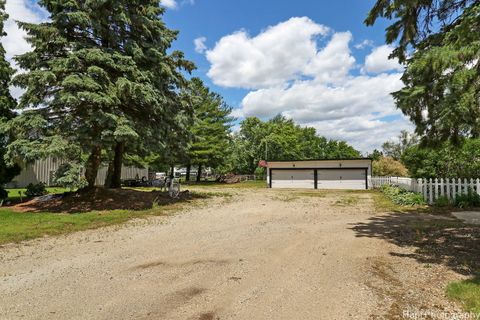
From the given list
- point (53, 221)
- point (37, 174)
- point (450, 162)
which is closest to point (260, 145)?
point (37, 174)

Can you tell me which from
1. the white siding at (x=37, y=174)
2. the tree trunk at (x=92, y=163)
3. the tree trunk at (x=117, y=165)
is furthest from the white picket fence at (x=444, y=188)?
the white siding at (x=37, y=174)

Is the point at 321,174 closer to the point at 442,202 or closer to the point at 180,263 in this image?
the point at 442,202

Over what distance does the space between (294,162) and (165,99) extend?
62.2ft

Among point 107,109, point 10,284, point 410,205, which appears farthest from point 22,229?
point 410,205

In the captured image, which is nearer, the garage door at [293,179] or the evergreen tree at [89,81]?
the evergreen tree at [89,81]

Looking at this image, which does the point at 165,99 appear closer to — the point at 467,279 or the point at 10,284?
the point at 10,284

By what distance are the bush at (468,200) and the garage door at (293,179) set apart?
18025mm

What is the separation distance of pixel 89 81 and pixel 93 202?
472cm

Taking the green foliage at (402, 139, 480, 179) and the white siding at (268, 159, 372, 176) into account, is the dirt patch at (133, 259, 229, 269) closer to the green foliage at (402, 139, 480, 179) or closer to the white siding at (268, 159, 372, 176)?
the green foliage at (402, 139, 480, 179)

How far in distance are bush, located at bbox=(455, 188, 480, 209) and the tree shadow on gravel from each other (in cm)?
250

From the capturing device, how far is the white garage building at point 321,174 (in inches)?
1134

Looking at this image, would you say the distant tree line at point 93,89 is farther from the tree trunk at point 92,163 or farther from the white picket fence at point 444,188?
the white picket fence at point 444,188

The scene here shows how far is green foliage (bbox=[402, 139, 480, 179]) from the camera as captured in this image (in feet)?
52.6

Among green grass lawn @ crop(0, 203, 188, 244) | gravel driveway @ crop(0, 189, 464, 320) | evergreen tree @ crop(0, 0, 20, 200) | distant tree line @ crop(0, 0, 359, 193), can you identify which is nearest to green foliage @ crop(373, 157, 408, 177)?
distant tree line @ crop(0, 0, 359, 193)
